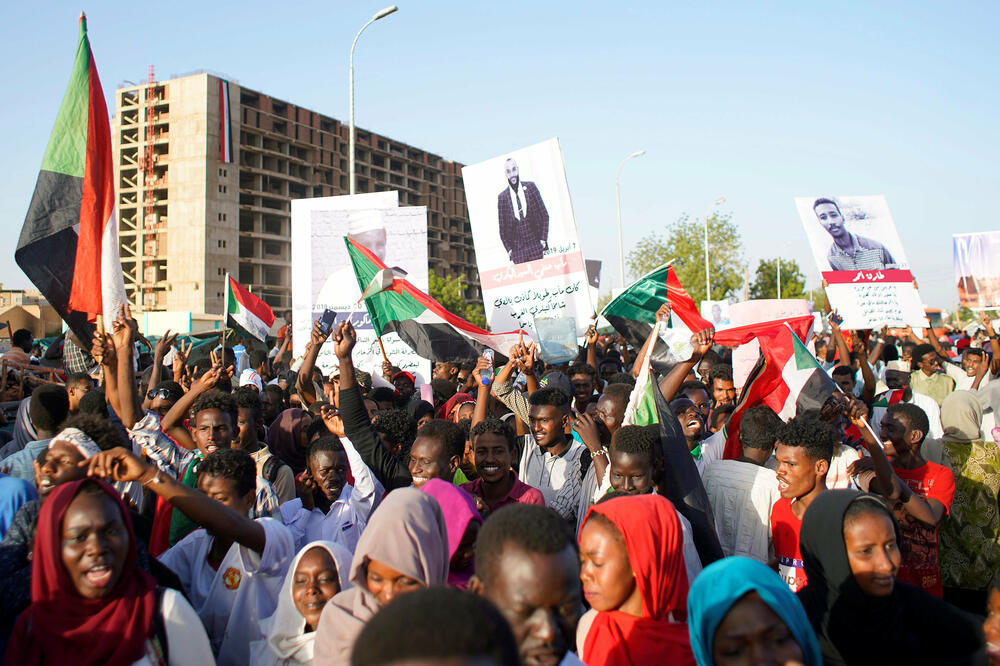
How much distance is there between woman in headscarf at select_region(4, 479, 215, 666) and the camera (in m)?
2.45

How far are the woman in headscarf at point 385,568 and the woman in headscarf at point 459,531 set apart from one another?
23 centimetres

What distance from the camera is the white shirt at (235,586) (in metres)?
3.20

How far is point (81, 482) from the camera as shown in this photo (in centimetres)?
259

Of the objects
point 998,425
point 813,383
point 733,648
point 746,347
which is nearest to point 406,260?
point 746,347

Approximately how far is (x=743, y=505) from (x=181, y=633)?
2.59 m

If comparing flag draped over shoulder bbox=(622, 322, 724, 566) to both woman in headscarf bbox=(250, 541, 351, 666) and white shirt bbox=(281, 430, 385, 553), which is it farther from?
woman in headscarf bbox=(250, 541, 351, 666)

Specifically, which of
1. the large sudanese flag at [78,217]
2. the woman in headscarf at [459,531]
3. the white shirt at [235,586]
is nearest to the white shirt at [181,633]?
the white shirt at [235,586]

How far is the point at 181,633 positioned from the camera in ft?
8.50

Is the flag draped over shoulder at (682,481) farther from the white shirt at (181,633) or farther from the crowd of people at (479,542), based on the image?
the white shirt at (181,633)

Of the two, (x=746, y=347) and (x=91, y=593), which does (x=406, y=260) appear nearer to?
(x=746, y=347)

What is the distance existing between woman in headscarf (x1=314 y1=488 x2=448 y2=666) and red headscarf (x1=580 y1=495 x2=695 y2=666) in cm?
57

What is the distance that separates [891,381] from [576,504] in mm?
5328

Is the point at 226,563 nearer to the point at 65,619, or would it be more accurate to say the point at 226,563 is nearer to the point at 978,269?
the point at 65,619

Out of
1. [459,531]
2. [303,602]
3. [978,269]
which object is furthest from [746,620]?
[978,269]
